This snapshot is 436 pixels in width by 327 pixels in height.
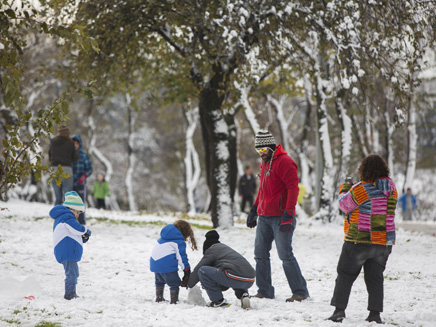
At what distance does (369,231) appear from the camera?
548 centimetres

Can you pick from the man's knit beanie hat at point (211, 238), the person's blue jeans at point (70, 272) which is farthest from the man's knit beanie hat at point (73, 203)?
the man's knit beanie hat at point (211, 238)

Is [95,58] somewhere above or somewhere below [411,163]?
above

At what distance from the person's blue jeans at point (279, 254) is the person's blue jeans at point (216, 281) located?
46cm

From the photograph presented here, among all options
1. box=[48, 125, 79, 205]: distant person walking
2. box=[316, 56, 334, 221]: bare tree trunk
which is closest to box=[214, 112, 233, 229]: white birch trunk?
box=[48, 125, 79, 205]: distant person walking

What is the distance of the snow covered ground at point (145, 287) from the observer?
567cm

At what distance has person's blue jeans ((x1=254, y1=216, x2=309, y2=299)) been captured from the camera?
6402mm

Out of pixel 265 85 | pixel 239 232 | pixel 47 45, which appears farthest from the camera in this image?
pixel 47 45

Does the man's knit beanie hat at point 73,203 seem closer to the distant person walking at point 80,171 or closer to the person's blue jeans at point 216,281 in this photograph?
the person's blue jeans at point 216,281

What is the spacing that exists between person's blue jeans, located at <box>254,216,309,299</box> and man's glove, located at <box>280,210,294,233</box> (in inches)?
2.0

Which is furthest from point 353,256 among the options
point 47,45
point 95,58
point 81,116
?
point 81,116

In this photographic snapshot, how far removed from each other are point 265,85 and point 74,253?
15265 mm

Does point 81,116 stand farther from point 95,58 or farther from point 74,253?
point 74,253

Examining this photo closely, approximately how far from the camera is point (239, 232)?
1283 centimetres

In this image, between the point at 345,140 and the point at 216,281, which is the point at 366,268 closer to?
the point at 216,281
